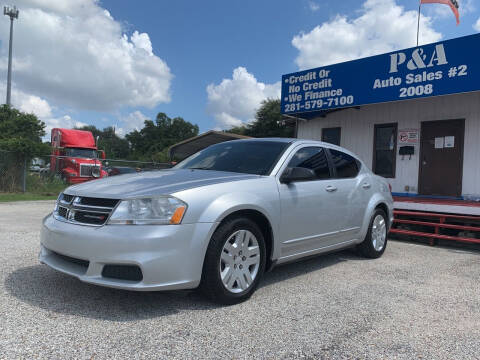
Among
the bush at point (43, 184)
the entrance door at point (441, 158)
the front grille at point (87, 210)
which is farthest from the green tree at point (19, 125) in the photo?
the front grille at point (87, 210)

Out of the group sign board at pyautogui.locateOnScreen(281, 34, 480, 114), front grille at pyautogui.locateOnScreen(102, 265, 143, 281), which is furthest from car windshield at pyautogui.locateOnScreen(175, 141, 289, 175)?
sign board at pyautogui.locateOnScreen(281, 34, 480, 114)

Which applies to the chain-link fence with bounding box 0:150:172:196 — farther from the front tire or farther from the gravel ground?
the front tire

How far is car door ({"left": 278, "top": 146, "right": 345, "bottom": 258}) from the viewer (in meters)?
4.10

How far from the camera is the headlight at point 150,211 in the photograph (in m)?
3.15

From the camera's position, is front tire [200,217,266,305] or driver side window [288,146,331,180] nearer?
front tire [200,217,266,305]

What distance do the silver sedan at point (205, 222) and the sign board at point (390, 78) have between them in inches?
185

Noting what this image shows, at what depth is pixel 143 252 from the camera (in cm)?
306

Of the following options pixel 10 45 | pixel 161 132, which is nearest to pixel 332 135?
pixel 10 45

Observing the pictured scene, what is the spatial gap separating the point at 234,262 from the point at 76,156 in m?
18.5

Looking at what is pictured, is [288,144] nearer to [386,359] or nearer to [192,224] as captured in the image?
[192,224]

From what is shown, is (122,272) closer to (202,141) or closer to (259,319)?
(259,319)

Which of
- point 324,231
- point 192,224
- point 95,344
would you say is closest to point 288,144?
point 324,231

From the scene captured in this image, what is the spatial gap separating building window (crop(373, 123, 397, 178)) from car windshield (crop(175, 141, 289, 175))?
6.60 metres

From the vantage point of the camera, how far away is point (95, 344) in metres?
2.67
